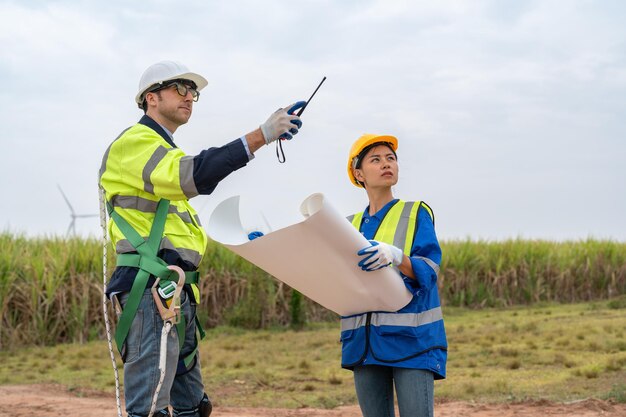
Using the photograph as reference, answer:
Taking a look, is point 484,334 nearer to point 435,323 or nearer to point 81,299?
point 81,299

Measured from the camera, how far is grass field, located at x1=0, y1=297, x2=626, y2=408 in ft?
29.2

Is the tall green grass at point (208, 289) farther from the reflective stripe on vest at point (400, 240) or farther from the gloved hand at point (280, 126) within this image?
the gloved hand at point (280, 126)

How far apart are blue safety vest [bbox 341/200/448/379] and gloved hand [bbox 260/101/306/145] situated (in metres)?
0.58

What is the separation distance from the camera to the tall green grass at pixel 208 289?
520 inches

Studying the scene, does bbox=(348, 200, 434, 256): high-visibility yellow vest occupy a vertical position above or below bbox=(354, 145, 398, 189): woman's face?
below

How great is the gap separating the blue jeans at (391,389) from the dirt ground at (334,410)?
12.0 ft

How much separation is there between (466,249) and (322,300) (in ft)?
52.3

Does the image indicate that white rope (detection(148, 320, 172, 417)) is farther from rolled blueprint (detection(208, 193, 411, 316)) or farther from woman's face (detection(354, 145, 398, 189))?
woman's face (detection(354, 145, 398, 189))

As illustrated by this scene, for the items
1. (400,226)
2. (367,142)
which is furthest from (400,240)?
(367,142)

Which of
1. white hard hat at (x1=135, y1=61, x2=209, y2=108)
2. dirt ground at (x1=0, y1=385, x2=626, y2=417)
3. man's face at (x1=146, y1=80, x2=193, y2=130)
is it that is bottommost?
dirt ground at (x1=0, y1=385, x2=626, y2=417)

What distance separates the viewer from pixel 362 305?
343 cm

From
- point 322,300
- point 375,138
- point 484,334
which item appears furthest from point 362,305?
point 484,334

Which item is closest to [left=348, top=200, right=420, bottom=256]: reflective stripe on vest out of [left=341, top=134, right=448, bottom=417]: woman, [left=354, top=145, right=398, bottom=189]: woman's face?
[left=341, top=134, right=448, bottom=417]: woman

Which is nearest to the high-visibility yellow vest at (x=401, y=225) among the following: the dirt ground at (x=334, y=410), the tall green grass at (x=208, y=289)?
the dirt ground at (x=334, y=410)
